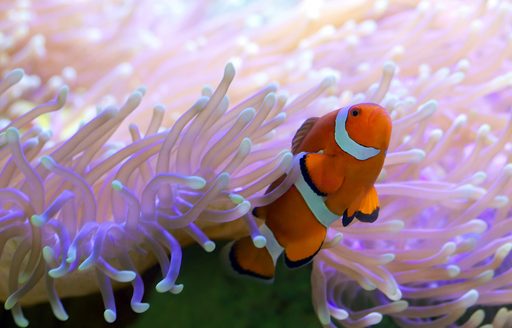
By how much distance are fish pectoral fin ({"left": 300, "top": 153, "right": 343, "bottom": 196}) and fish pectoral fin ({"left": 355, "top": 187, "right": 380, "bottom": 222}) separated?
0.14ft

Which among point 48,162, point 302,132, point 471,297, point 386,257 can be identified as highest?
point 48,162

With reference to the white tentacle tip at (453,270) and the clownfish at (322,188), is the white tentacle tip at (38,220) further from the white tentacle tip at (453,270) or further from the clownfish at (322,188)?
the white tentacle tip at (453,270)

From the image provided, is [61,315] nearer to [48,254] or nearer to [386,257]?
[48,254]

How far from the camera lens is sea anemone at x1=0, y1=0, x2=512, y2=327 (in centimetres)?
73

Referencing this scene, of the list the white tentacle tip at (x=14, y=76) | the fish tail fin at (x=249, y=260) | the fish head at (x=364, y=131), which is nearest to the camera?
the fish head at (x=364, y=131)

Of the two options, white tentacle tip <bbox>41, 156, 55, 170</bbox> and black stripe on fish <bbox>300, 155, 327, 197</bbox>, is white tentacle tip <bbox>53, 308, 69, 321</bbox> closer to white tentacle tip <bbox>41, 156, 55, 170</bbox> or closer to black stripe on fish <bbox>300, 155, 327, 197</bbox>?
white tentacle tip <bbox>41, 156, 55, 170</bbox>

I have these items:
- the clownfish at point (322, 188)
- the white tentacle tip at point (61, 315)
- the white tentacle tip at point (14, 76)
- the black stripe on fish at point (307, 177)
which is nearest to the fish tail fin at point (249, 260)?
the clownfish at point (322, 188)

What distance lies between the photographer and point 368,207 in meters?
0.68

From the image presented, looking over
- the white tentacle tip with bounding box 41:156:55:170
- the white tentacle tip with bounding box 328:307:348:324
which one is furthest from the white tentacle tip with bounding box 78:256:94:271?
the white tentacle tip with bounding box 328:307:348:324

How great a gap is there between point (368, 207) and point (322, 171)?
0.07 meters

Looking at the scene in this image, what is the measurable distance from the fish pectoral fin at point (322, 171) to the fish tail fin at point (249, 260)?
0.12 m

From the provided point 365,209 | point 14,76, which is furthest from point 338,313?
point 14,76

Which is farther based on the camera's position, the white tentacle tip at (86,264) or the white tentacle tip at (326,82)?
the white tentacle tip at (326,82)

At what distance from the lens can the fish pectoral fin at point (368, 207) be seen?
683mm
